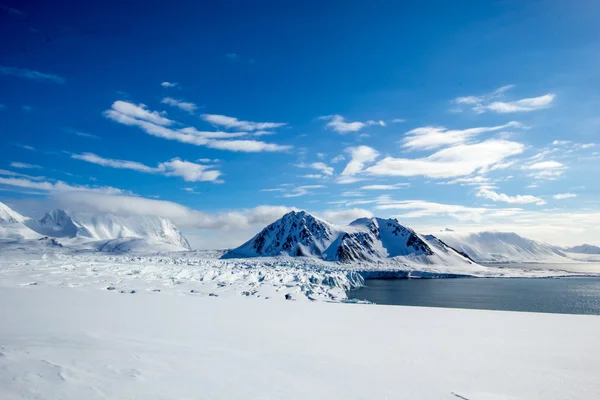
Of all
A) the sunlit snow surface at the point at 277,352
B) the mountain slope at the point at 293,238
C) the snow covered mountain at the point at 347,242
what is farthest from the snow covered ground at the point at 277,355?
the mountain slope at the point at 293,238

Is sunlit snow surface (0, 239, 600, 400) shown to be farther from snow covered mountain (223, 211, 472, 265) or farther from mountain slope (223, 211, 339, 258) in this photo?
mountain slope (223, 211, 339, 258)

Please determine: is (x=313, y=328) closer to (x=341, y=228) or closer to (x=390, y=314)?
(x=390, y=314)

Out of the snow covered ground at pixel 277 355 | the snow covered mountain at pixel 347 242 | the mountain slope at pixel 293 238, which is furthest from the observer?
the mountain slope at pixel 293 238

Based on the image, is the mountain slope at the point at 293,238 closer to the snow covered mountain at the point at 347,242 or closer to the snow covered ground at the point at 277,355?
the snow covered mountain at the point at 347,242

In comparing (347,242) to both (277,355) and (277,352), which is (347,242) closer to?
(277,352)

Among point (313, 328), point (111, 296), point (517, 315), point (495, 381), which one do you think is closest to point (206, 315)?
point (313, 328)

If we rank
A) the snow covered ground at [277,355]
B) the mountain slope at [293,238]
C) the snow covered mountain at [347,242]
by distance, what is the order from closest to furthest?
the snow covered ground at [277,355] < the snow covered mountain at [347,242] < the mountain slope at [293,238]

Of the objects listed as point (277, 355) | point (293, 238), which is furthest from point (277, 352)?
point (293, 238)
